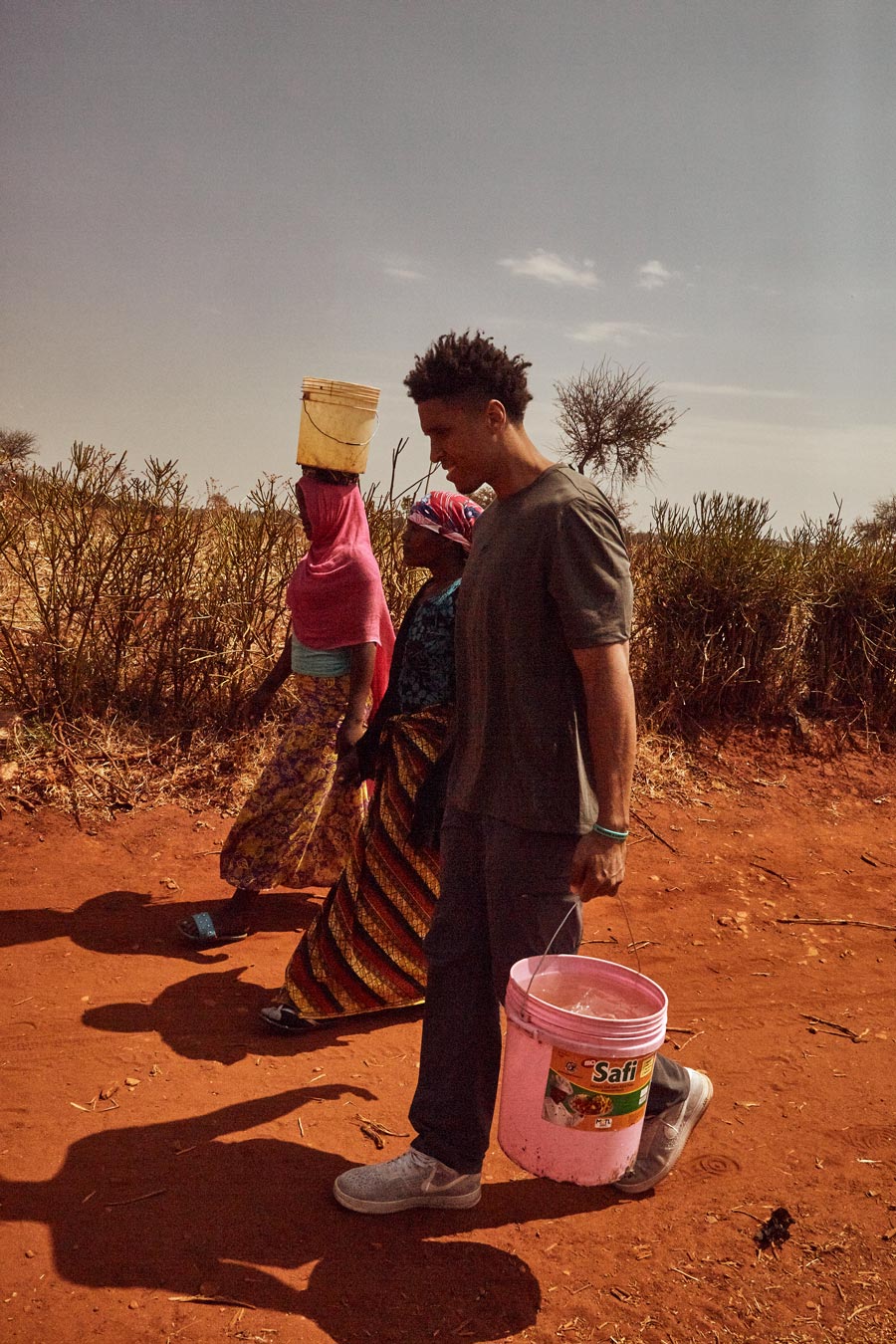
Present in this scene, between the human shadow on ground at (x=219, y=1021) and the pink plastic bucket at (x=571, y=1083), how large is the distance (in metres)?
1.34

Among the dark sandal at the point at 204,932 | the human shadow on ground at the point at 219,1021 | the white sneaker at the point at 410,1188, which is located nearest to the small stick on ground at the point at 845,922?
the human shadow on ground at the point at 219,1021

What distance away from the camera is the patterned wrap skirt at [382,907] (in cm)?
318

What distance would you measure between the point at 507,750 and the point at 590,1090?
75cm

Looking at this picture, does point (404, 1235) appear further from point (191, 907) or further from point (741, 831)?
point (741, 831)

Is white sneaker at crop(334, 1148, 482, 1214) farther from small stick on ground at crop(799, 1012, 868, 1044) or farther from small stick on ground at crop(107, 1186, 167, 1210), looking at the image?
small stick on ground at crop(799, 1012, 868, 1044)

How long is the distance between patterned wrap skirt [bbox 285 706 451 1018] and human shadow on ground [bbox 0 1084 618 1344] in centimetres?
63

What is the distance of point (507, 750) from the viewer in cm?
212

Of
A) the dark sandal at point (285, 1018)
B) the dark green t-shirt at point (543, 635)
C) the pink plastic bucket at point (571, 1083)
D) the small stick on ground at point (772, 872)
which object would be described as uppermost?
the dark green t-shirt at point (543, 635)

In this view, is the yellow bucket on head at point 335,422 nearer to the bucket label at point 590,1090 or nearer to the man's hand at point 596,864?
the man's hand at point 596,864

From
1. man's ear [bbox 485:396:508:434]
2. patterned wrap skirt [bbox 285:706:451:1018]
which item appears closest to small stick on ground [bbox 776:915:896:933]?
patterned wrap skirt [bbox 285:706:451:1018]

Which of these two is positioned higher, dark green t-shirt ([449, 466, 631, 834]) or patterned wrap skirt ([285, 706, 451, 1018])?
dark green t-shirt ([449, 466, 631, 834])

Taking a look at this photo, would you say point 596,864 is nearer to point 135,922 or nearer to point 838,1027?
point 838,1027

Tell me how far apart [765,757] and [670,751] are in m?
0.87

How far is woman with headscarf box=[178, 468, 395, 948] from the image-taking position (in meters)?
3.78
